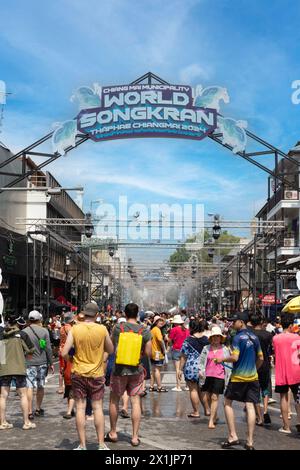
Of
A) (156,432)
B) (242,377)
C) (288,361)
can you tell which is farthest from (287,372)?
(156,432)

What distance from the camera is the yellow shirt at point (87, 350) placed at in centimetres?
725

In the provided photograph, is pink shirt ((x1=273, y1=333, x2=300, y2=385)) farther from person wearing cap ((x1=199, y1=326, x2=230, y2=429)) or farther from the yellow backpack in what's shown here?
the yellow backpack

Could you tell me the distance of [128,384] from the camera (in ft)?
25.9

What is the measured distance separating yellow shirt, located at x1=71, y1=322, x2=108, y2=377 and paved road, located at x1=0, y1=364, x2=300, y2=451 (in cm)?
104

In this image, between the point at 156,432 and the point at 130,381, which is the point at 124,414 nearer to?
the point at 156,432

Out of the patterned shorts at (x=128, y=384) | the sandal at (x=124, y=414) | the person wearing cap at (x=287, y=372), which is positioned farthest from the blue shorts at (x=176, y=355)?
the patterned shorts at (x=128, y=384)

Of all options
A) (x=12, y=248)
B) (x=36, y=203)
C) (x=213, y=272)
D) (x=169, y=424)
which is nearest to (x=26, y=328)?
(x=169, y=424)

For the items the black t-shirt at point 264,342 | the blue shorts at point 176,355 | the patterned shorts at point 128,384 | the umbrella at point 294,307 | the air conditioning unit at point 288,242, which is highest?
the air conditioning unit at point 288,242

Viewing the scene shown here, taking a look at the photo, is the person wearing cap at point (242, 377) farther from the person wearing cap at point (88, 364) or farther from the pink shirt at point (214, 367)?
the person wearing cap at point (88, 364)

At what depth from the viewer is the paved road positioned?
7797mm

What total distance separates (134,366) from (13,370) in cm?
213

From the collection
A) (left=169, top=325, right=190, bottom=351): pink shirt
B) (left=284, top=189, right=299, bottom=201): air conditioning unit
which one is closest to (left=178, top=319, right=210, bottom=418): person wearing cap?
(left=169, top=325, right=190, bottom=351): pink shirt

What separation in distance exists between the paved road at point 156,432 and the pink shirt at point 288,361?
30.3 inches

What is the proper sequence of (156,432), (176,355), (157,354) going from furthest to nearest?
1. (176,355)
2. (157,354)
3. (156,432)
